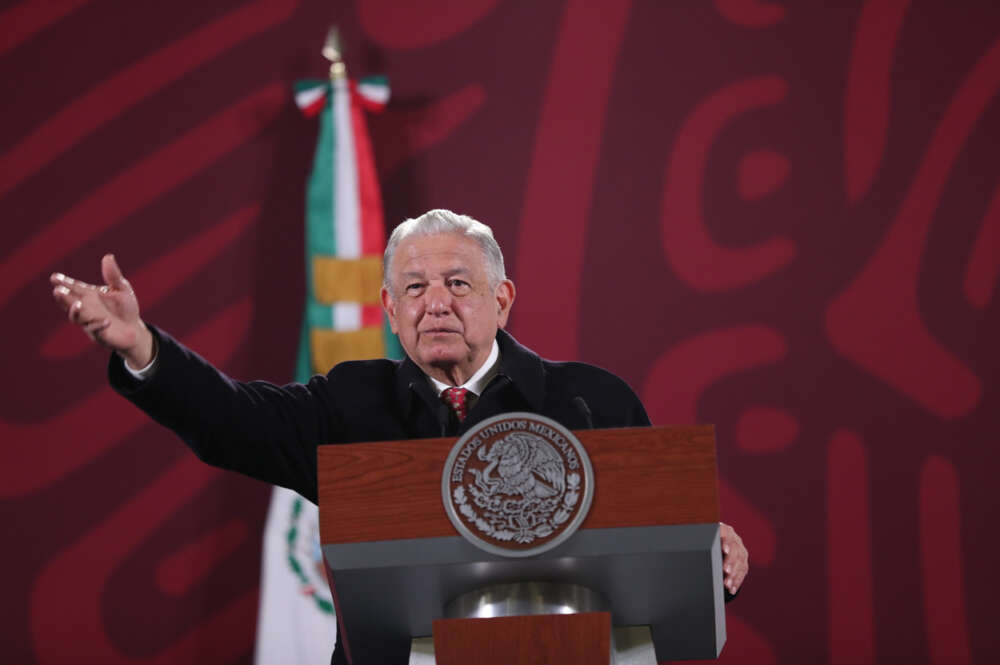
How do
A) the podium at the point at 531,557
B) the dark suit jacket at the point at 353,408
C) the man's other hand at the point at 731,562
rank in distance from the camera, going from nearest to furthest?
the podium at the point at 531,557 → the man's other hand at the point at 731,562 → the dark suit jacket at the point at 353,408

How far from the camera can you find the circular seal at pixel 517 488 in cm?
127

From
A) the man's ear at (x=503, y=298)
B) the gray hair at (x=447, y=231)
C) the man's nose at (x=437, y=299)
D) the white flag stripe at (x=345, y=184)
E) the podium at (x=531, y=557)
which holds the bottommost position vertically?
the podium at (x=531, y=557)

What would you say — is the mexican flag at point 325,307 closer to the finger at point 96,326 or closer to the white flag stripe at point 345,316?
the white flag stripe at point 345,316

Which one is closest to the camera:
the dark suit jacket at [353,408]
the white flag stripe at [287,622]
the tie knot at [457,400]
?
the dark suit jacket at [353,408]

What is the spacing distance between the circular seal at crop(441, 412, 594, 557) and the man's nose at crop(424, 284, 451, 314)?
2.10ft

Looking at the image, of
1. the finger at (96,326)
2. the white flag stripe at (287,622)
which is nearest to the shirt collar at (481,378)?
the finger at (96,326)

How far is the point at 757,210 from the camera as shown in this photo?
12.4ft

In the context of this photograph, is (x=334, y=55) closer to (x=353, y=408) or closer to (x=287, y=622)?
(x=287, y=622)

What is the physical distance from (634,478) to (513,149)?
2.71 metres

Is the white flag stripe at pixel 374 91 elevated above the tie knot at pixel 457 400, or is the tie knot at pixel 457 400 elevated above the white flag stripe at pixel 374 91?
the white flag stripe at pixel 374 91

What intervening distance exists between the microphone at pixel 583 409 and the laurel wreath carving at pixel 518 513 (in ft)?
1.41

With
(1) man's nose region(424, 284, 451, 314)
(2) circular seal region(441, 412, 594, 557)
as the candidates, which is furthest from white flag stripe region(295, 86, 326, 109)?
(2) circular seal region(441, 412, 594, 557)

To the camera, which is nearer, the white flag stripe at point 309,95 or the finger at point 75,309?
the finger at point 75,309

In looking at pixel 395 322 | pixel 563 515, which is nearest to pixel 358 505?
pixel 563 515
